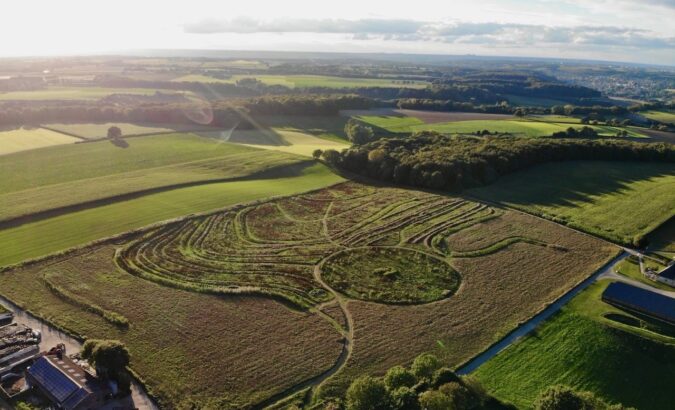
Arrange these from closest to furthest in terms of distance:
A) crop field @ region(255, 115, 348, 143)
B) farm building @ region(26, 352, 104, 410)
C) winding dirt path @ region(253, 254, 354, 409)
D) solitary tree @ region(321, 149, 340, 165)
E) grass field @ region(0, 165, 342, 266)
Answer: farm building @ region(26, 352, 104, 410), winding dirt path @ region(253, 254, 354, 409), grass field @ region(0, 165, 342, 266), solitary tree @ region(321, 149, 340, 165), crop field @ region(255, 115, 348, 143)

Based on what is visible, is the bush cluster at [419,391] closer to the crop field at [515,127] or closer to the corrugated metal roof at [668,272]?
the corrugated metal roof at [668,272]

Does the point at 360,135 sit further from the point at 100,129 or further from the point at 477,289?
the point at 477,289

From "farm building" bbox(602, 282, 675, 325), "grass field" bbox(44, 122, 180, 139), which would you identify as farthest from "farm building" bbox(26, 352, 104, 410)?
"grass field" bbox(44, 122, 180, 139)

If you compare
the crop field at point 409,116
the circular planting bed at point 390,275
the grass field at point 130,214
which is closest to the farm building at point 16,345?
the grass field at point 130,214

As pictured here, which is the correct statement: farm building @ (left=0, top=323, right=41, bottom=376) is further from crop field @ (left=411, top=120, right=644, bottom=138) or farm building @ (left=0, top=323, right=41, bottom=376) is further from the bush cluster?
crop field @ (left=411, top=120, right=644, bottom=138)

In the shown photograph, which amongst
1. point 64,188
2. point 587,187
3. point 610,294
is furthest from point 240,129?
point 610,294

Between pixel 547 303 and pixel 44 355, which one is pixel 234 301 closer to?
pixel 44 355

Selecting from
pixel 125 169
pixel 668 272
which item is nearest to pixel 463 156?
pixel 668 272
